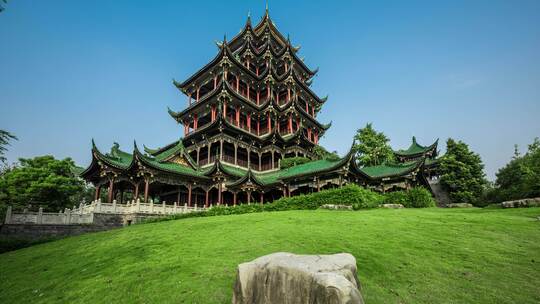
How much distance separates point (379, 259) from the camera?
824 cm

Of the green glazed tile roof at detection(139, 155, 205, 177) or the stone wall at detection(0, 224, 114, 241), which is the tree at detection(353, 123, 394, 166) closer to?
the green glazed tile roof at detection(139, 155, 205, 177)

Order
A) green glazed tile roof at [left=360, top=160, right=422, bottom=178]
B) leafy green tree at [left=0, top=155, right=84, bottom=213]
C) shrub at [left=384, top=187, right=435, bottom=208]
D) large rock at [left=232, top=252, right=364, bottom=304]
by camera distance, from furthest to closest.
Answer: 1. leafy green tree at [left=0, top=155, right=84, bottom=213]
2. green glazed tile roof at [left=360, top=160, right=422, bottom=178]
3. shrub at [left=384, top=187, right=435, bottom=208]
4. large rock at [left=232, top=252, right=364, bottom=304]

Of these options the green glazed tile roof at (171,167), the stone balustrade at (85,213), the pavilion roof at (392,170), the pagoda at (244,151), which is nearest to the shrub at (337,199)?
the pagoda at (244,151)

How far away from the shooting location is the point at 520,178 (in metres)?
30.7

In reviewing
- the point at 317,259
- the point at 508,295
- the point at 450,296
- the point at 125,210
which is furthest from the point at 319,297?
the point at 125,210

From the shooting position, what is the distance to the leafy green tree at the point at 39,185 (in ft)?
91.7

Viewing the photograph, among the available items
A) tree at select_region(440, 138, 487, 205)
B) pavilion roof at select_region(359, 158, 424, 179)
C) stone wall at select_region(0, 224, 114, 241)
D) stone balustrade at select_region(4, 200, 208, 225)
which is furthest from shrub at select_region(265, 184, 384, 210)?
tree at select_region(440, 138, 487, 205)

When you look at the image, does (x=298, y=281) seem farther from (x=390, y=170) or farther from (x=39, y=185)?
(x=39, y=185)

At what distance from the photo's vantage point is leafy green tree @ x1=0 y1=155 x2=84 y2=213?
27953mm

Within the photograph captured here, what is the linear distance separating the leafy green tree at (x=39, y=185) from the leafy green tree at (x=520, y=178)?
42.0m

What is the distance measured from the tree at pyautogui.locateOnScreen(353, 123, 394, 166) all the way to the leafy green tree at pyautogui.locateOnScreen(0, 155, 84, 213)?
31.3 meters

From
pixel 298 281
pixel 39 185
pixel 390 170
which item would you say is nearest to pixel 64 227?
pixel 39 185

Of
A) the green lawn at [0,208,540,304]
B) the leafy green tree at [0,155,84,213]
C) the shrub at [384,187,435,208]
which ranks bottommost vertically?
the green lawn at [0,208,540,304]

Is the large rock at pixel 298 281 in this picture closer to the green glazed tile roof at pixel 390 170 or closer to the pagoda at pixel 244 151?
the pagoda at pixel 244 151
